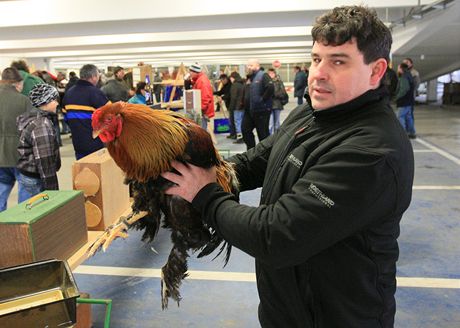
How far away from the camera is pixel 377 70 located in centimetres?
110

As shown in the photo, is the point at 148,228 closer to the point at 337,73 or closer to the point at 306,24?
the point at 337,73

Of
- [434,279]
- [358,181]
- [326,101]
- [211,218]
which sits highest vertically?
[326,101]

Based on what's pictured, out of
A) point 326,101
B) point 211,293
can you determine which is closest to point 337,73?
point 326,101

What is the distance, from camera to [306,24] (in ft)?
32.8

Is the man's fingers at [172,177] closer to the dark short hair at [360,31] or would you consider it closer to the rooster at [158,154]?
the rooster at [158,154]

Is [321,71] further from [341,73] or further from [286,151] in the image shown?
[286,151]

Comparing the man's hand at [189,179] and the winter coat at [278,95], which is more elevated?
the man's hand at [189,179]

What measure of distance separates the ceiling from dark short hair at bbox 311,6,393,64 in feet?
22.9

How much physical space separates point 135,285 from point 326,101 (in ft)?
8.12

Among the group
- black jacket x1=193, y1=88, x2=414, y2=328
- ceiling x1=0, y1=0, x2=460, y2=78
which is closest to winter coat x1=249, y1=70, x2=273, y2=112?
ceiling x1=0, y1=0, x2=460, y2=78

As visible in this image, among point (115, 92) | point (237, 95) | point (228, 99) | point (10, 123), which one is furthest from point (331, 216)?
point (228, 99)

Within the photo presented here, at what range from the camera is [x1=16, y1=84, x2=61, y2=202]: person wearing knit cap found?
3.21 meters

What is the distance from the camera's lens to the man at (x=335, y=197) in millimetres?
975

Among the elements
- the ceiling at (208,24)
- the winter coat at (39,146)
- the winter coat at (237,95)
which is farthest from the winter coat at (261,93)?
the winter coat at (39,146)
